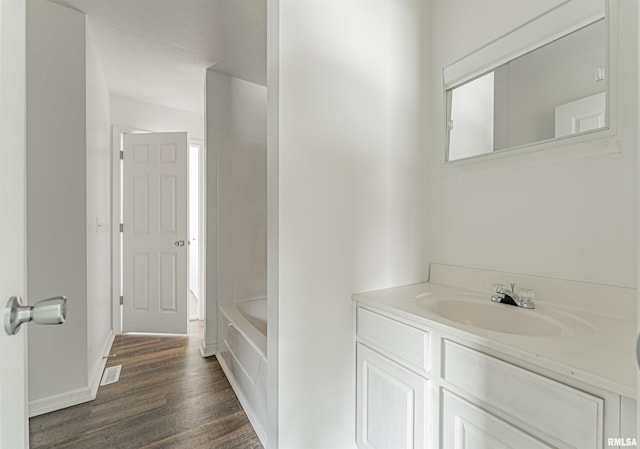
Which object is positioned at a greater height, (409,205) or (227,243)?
(409,205)

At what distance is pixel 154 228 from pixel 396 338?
2915 millimetres

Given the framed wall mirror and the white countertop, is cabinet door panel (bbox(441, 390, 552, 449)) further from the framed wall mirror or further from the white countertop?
the framed wall mirror

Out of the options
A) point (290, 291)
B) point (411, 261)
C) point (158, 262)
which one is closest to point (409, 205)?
point (411, 261)

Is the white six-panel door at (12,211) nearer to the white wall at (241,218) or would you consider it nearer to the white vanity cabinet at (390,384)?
the white vanity cabinet at (390,384)

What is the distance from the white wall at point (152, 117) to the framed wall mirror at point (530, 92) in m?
2.90

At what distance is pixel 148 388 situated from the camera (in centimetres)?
200

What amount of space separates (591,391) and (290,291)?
35.6 inches

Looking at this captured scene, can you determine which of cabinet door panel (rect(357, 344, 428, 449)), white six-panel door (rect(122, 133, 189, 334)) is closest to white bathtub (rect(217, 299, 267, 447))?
cabinet door panel (rect(357, 344, 428, 449))

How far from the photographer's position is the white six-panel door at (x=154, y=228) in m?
3.08

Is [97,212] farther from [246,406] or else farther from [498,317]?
[498,317]

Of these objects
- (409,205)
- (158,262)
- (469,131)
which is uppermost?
(469,131)

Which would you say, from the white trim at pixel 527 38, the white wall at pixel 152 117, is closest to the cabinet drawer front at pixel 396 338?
the white trim at pixel 527 38

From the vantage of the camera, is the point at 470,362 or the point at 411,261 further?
the point at 411,261

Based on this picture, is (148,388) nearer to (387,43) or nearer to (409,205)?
(409,205)
